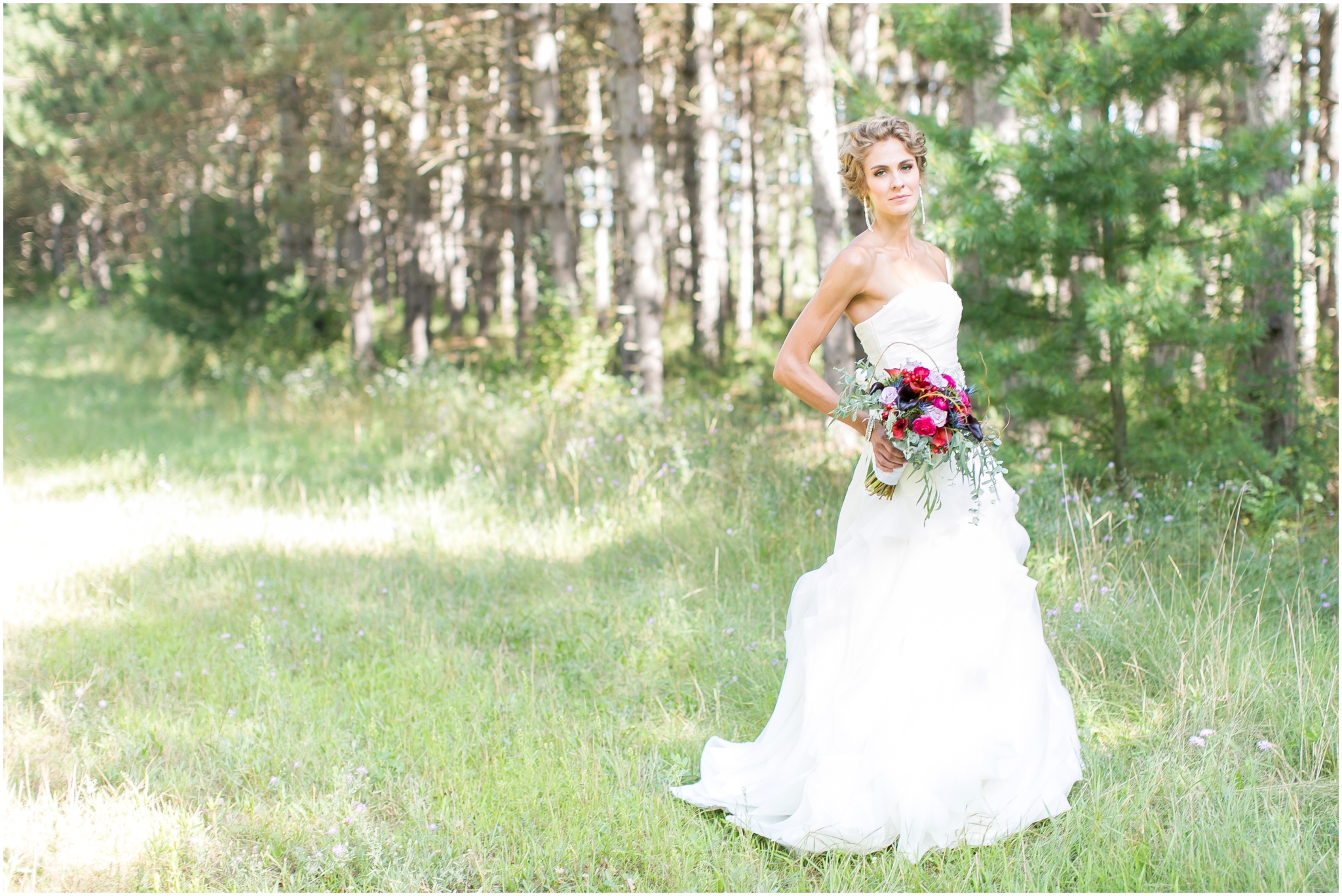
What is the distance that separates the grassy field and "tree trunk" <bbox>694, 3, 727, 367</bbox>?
5837 millimetres

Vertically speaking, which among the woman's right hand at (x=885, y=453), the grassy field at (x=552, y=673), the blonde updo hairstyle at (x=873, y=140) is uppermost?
the blonde updo hairstyle at (x=873, y=140)

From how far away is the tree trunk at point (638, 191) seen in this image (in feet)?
34.5

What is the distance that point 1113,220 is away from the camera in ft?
18.5

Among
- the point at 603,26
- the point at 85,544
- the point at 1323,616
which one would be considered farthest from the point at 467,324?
the point at 1323,616

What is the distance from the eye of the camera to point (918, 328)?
3191 millimetres

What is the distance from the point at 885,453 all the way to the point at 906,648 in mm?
678

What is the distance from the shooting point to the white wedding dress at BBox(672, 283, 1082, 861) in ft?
10.2

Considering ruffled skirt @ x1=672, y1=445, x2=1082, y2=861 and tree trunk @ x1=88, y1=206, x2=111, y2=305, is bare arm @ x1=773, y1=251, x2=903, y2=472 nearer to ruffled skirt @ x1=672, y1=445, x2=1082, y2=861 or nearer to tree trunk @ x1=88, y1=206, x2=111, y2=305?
ruffled skirt @ x1=672, y1=445, x2=1082, y2=861

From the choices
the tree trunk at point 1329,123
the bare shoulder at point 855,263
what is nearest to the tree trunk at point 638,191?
the tree trunk at point 1329,123

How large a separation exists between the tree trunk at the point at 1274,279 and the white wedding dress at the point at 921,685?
3.45 meters

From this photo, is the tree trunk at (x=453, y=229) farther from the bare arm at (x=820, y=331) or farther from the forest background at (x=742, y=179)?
the bare arm at (x=820, y=331)

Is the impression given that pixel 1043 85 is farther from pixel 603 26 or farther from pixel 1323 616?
pixel 603 26

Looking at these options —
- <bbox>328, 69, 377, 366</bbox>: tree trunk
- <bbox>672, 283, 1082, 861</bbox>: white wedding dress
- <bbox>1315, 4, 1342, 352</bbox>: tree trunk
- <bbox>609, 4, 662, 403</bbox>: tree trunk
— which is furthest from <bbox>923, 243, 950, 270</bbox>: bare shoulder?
<bbox>328, 69, 377, 366</bbox>: tree trunk

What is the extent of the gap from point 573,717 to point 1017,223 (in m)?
3.79
